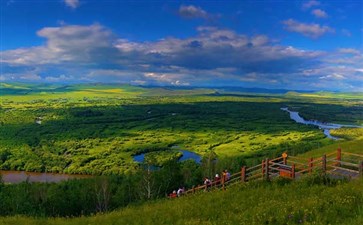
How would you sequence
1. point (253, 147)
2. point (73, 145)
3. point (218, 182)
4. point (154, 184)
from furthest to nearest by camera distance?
point (73, 145) → point (253, 147) → point (154, 184) → point (218, 182)

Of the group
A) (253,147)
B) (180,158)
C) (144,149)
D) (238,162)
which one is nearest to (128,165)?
(180,158)

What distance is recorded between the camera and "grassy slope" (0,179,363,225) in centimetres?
1551

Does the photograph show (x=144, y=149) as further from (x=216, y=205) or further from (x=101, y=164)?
(x=216, y=205)

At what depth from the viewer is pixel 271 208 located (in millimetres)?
17516

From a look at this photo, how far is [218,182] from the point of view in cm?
3366

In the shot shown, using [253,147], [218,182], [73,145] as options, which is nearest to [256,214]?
[218,182]

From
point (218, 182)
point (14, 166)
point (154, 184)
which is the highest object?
point (218, 182)

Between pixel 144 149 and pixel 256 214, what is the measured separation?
164217mm

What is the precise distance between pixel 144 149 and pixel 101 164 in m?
35.9

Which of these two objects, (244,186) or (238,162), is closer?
(244,186)

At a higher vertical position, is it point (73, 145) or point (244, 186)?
point (244, 186)

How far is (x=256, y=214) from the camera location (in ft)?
54.3

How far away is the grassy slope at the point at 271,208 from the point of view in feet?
50.9

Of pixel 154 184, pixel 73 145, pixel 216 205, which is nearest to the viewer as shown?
pixel 216 205
